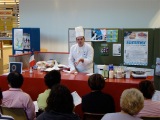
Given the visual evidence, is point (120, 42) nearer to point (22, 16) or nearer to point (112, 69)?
point (112, 69)

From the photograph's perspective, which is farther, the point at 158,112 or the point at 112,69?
the point at 112,69

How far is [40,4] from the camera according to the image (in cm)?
638

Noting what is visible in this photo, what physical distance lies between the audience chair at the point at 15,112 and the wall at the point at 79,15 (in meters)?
3.74

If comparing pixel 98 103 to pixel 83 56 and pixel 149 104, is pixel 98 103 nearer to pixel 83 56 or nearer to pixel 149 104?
pixel 149 104

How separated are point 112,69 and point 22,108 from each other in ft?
4.80

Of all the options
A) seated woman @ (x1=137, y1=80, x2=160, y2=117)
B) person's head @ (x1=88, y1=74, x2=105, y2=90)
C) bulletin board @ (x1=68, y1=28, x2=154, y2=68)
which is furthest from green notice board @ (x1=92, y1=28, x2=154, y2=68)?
seated woman @ (x1=137, y1=80, x2=160, y2=117)

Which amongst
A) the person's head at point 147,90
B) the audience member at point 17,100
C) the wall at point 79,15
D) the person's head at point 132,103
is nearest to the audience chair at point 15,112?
the audience member at point 17,100

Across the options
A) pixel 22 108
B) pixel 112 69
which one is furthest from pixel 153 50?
pixel 22 108

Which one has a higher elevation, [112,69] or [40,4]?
[40,4]

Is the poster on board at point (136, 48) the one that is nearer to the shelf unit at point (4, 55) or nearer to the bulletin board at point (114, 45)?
Answer: the bulletin board at point (114, 45)

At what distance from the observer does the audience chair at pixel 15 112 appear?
2.62 metres

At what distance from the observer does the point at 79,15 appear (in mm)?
6121

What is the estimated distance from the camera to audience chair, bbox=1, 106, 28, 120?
2618mm

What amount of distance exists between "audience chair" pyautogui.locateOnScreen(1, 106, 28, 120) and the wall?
3742 millimetres
